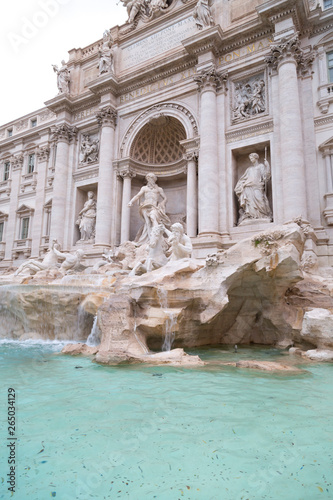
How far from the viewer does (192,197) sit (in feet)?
46.7

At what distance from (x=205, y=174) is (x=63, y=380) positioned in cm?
1044

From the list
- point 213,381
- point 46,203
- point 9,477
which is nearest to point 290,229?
point 213,381

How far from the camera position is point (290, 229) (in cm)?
682

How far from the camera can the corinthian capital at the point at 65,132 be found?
A: 18656mm

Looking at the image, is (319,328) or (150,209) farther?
(150,209)

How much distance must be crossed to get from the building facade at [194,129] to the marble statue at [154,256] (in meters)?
3.38

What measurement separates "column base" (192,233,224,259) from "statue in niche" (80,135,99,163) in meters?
8.65

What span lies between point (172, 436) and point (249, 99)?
1394 cm

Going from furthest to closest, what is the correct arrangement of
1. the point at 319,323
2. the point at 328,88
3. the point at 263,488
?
the point at 328,88
the point at 319,323
the point at 263,488

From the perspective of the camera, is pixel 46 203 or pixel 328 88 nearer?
pixel 328 88

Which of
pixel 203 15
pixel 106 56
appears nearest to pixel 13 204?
pixel 106 56

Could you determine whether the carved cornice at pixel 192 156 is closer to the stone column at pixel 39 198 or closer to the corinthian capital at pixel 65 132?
the corinthian capital at pixel 65 132

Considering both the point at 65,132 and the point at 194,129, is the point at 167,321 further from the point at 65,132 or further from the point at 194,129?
the point at 65,132

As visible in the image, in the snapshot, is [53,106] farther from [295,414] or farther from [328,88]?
[295,414]
